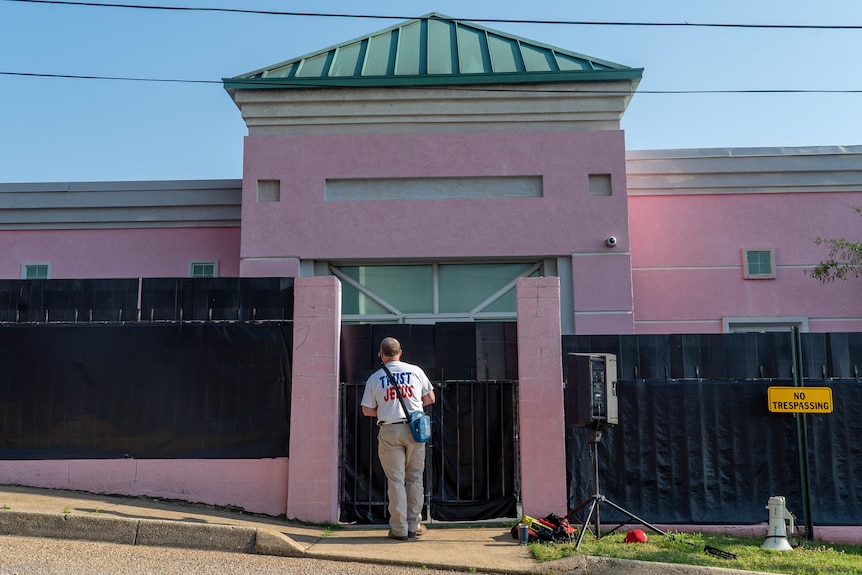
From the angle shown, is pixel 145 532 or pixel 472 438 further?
pixel 472 438

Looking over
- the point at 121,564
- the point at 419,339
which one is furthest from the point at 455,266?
the point at 121,564

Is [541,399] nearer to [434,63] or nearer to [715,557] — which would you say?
[715,557]

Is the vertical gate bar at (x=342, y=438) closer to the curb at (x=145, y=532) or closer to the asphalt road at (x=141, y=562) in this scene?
the curb at (x=145, y=532)

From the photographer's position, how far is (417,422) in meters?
7.79

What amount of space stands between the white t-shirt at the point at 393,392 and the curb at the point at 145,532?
1.37 metres

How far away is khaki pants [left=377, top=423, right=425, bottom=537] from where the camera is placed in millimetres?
7852

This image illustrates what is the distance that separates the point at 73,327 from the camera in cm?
927

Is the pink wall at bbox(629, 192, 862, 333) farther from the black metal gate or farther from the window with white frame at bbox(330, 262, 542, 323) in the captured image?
the black metal gate

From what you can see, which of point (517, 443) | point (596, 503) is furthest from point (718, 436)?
point (517, 443)

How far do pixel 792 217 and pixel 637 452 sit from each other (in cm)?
681

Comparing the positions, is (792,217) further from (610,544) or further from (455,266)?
(610,544)

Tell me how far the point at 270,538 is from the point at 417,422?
1.57 meters

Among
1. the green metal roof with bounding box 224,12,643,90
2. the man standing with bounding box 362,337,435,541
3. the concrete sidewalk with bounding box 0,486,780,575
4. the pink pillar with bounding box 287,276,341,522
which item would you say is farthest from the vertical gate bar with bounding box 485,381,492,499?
the green metal roof with bounding box 224,12,643,90

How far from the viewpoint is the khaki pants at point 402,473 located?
7.85 m
